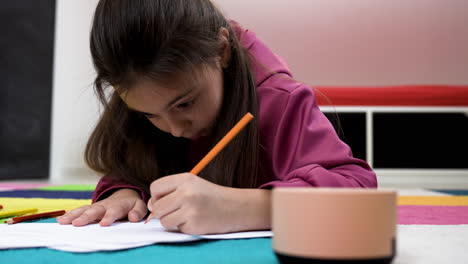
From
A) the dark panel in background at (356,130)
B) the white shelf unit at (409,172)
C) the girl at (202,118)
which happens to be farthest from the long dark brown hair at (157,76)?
the dark panel in background at (356,130)

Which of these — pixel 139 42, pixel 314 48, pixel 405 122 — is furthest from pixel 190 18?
pixel 314 48

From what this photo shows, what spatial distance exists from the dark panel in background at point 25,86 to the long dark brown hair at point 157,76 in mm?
1581

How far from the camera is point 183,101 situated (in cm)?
71

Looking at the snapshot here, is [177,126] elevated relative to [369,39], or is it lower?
elevated

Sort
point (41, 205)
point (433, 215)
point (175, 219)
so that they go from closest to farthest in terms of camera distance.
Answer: point (175, 219) → point (433, 215) → point (41, 205)

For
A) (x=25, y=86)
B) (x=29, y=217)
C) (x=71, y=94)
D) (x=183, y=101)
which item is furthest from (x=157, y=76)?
(x=71, y=94)

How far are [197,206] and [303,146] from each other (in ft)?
0.66

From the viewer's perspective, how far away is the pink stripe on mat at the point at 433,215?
0.86 meters

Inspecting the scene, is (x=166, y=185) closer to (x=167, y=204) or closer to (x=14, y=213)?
(x=167, y=204)

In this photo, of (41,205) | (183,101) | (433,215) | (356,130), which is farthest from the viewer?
(356,130)

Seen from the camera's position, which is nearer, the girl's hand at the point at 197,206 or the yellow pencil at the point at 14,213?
the girl's hand at the point at 197,206

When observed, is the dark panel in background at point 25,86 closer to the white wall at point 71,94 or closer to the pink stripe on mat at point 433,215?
the white wall at point 71,94

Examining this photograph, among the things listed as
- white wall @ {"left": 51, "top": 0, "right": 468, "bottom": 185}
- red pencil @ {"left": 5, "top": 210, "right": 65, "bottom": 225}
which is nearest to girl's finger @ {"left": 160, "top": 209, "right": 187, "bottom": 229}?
red pencil @ {"left": 5, "top": 210, "right": 65, "bottom": 225}

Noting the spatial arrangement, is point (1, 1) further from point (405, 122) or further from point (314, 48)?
point (405, 122)
